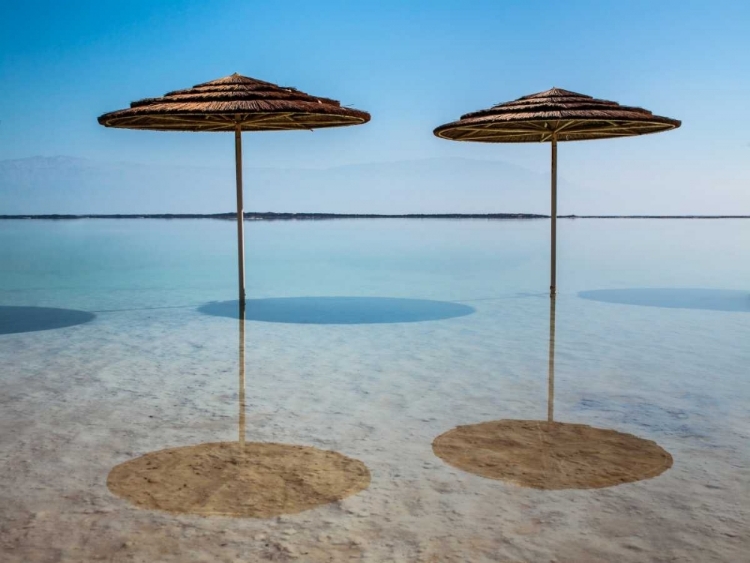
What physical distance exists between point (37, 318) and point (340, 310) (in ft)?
10.0

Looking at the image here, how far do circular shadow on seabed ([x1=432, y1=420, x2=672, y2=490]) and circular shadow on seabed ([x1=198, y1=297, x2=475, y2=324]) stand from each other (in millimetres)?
3742

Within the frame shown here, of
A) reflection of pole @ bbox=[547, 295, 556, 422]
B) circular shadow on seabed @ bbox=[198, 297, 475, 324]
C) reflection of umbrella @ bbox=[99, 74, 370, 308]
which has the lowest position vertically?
reflection of pole @ bbox=[547, 295, 556, 422]

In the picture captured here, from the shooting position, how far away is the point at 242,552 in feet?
8.25

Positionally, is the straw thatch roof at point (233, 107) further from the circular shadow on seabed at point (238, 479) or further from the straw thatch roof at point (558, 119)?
the circular shadow on seabed at point (238, 479)

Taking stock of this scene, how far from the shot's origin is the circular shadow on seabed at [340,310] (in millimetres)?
7739

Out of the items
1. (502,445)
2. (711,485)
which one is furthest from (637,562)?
(502,445)

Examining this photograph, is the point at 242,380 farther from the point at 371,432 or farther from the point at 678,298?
the point at 678,298

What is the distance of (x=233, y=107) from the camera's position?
23.2 ft

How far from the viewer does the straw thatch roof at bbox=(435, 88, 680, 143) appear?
8055 mm

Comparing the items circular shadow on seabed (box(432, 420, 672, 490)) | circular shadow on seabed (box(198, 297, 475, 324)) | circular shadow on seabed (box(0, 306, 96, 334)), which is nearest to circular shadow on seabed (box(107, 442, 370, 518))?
circular shadow on seabed (box(432, 420, 672, 490))

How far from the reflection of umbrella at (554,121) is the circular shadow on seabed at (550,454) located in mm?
4823

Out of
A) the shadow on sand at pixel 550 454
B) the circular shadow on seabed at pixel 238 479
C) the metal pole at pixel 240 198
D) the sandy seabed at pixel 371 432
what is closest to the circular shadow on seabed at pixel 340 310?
the metal pole at pixel 240 198

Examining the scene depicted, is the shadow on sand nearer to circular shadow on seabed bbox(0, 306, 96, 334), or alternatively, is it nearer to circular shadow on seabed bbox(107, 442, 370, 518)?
circular shadow on seabed bbox(107, 442, 370, 518)

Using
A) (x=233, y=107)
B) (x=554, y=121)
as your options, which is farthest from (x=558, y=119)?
(x=233, y=107)
